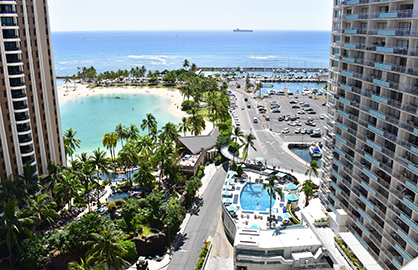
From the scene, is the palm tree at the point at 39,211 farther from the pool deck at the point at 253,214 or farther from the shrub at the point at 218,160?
the shrub at the point at 218,160

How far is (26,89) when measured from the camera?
59.3 meters

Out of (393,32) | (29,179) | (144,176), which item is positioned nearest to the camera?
(393,32)

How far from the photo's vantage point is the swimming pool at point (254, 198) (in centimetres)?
6475

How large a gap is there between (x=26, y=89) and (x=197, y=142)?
4496 centimetres

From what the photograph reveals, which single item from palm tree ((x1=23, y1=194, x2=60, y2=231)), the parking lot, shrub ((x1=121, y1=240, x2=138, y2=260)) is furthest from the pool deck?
the parking lot

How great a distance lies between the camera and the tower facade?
1529 inches

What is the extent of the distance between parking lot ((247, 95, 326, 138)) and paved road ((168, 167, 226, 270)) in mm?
46448

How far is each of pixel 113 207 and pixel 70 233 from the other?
13.5 metres

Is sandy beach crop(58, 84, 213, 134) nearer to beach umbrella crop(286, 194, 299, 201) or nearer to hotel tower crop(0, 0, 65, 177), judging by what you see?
hotel tower crop(0, 0, 65, 177)

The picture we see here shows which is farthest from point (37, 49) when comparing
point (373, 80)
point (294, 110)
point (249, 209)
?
point (294, 110)

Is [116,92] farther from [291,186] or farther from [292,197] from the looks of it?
[292,197]

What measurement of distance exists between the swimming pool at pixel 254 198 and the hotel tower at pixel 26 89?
124 ft

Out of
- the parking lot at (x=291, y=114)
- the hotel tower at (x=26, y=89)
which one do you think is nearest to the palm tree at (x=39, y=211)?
the hotel tower at (x=26, y=89)

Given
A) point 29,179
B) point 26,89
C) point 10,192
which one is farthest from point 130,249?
point 26,89
